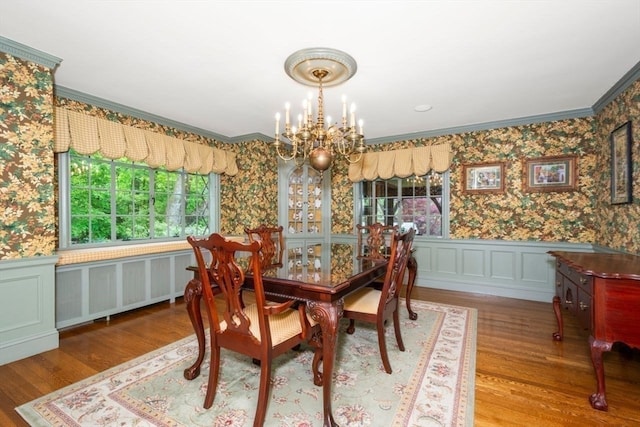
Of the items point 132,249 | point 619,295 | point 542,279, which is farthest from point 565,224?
point 132,249

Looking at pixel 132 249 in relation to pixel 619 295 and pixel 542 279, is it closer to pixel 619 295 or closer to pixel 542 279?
pixel 619 295

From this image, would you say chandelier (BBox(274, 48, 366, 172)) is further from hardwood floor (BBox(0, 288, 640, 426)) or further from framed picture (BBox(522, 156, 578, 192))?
framed picture (BBox(522, 156, 578, 192))

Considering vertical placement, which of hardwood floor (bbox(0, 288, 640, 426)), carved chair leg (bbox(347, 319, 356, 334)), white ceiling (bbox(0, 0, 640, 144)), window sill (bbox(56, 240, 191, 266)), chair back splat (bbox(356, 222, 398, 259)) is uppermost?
white ceiling (bbox(0, 0, 640, 144))

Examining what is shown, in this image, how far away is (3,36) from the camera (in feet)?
7.06

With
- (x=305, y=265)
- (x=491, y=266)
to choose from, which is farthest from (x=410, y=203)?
(x=305, y=265)

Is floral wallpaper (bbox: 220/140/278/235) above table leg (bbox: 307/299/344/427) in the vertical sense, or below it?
above

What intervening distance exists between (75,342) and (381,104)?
12.6 feet

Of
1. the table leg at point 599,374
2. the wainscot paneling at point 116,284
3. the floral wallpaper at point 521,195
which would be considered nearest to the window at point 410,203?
the floral wallpaper at point 521,195

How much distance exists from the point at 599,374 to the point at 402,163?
134 inches

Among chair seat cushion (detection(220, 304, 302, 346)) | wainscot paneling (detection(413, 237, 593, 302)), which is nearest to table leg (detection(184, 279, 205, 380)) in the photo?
chair seat cushion (detection(220, 304, 302, 346))

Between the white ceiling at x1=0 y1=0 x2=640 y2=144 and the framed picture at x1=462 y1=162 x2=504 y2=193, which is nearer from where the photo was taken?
the white ceiling at x1=0 y1=0 x2=640 y2=144

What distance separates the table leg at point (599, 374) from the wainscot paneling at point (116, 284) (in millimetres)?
4054

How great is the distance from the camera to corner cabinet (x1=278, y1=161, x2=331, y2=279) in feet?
16.5

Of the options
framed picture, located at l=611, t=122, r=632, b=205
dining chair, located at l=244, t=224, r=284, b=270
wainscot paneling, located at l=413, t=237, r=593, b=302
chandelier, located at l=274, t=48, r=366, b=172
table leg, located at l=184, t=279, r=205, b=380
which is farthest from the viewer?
wainscot paneling, located at l=413, t=237, r=593, b=302
